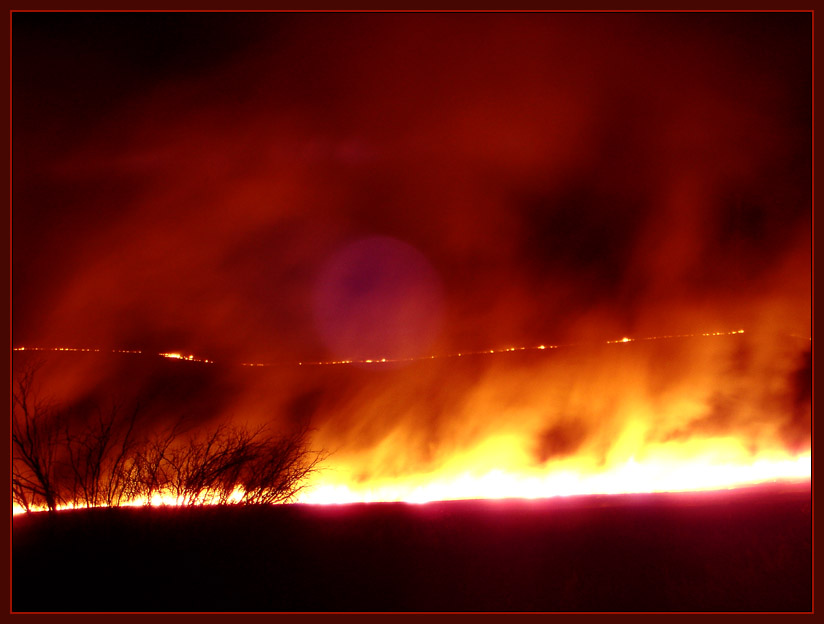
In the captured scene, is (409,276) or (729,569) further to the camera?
(409,276)

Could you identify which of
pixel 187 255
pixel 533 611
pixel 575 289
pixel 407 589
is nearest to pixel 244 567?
pixel 407 589

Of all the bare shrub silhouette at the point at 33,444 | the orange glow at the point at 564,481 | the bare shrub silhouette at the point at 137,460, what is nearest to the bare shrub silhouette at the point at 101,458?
the bare shrub silhouette at the point at 137,460

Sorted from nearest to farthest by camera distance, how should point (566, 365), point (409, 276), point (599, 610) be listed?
point (599, 610) < point (566, 365) < point (409, 276)

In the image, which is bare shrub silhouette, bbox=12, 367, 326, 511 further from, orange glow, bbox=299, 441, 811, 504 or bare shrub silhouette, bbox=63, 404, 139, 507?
orange glow, bbox=299, 441, 811, 504

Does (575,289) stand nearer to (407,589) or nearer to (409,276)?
(409,276)

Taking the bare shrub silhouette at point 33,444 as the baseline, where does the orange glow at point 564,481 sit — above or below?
below

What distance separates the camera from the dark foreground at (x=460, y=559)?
4.33m

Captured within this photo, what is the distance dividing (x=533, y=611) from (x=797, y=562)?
1.84 metres

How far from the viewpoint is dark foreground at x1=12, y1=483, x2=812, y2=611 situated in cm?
433

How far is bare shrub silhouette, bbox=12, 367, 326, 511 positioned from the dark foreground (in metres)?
0.84

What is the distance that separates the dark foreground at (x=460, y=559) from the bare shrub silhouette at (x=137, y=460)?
840 millimetres

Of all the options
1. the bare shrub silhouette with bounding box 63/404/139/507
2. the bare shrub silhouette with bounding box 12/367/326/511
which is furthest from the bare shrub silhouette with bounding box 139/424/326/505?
the bare shrub silhouette with bounding box 63/404/139/507

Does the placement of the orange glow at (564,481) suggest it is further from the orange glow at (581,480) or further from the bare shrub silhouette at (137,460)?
the bare shrub silhouette at (137,460)

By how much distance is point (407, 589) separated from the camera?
4477 mm
